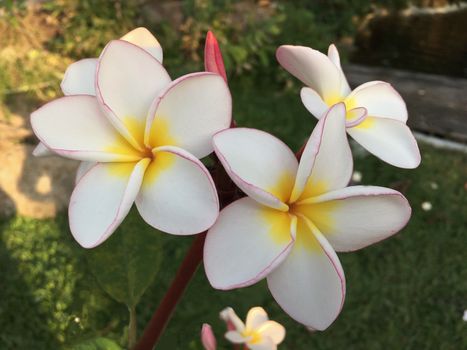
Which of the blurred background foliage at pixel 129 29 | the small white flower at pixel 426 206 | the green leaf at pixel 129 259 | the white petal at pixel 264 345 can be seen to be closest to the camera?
the green leaf at pixel 129 259

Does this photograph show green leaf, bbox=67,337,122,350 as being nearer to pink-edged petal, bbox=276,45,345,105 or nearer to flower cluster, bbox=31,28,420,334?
flower cluster, bbox=31,28,420,334

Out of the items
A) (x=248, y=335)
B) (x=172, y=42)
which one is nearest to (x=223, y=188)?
(x=248, y=335)

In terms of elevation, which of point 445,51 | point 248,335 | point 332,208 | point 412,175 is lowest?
point 445,51

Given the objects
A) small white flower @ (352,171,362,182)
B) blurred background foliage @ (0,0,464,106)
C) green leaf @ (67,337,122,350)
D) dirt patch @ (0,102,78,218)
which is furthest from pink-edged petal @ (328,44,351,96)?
blurred background foliage @ (0,0,464,106)

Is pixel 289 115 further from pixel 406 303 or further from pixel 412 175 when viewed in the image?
pixel 406 303

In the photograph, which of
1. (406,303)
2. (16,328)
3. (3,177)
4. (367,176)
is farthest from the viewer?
(367,176)

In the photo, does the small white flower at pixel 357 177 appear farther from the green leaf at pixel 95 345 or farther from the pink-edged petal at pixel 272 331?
the green leaf at pixel 95 345

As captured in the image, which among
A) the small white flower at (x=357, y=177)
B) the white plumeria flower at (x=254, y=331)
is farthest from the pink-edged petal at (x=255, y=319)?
the small white flower at (x=357, y=177)
